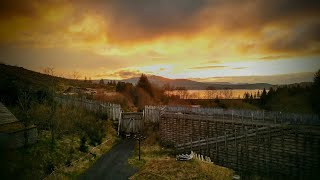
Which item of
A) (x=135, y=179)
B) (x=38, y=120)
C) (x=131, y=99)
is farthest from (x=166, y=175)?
(x=131, y=99)

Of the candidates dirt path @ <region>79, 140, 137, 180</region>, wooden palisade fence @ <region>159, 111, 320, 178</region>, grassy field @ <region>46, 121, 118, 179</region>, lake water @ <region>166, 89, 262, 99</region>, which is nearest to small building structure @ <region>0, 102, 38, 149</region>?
grassy field @ <region>46, 121, 118, 179</region>

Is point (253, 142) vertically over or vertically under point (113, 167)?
Answer: over

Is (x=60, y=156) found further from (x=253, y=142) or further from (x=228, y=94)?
(x=228, y=94)

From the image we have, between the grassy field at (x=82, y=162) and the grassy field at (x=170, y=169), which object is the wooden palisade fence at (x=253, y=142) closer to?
the grassy field at (x=170, y=169)

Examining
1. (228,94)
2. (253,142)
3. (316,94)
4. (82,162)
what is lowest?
(82,162)

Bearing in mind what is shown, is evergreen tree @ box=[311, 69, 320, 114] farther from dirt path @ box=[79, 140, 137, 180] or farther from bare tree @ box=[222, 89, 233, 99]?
bare tree @ box=[222, 89, 233, 99]

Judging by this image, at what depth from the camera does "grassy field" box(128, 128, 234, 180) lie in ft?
68.3

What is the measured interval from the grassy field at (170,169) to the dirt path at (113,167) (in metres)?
0.65

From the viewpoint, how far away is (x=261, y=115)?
25.6 metres

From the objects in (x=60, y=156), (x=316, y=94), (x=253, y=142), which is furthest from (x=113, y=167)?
(x=316, y=94)

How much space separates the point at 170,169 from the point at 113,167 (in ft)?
14.0

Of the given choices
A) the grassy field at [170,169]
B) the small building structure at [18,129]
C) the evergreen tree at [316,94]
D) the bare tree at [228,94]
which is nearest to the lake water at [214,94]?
the bare tree at [228,94]

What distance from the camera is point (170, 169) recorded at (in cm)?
2227

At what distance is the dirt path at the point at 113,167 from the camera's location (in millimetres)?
20562
